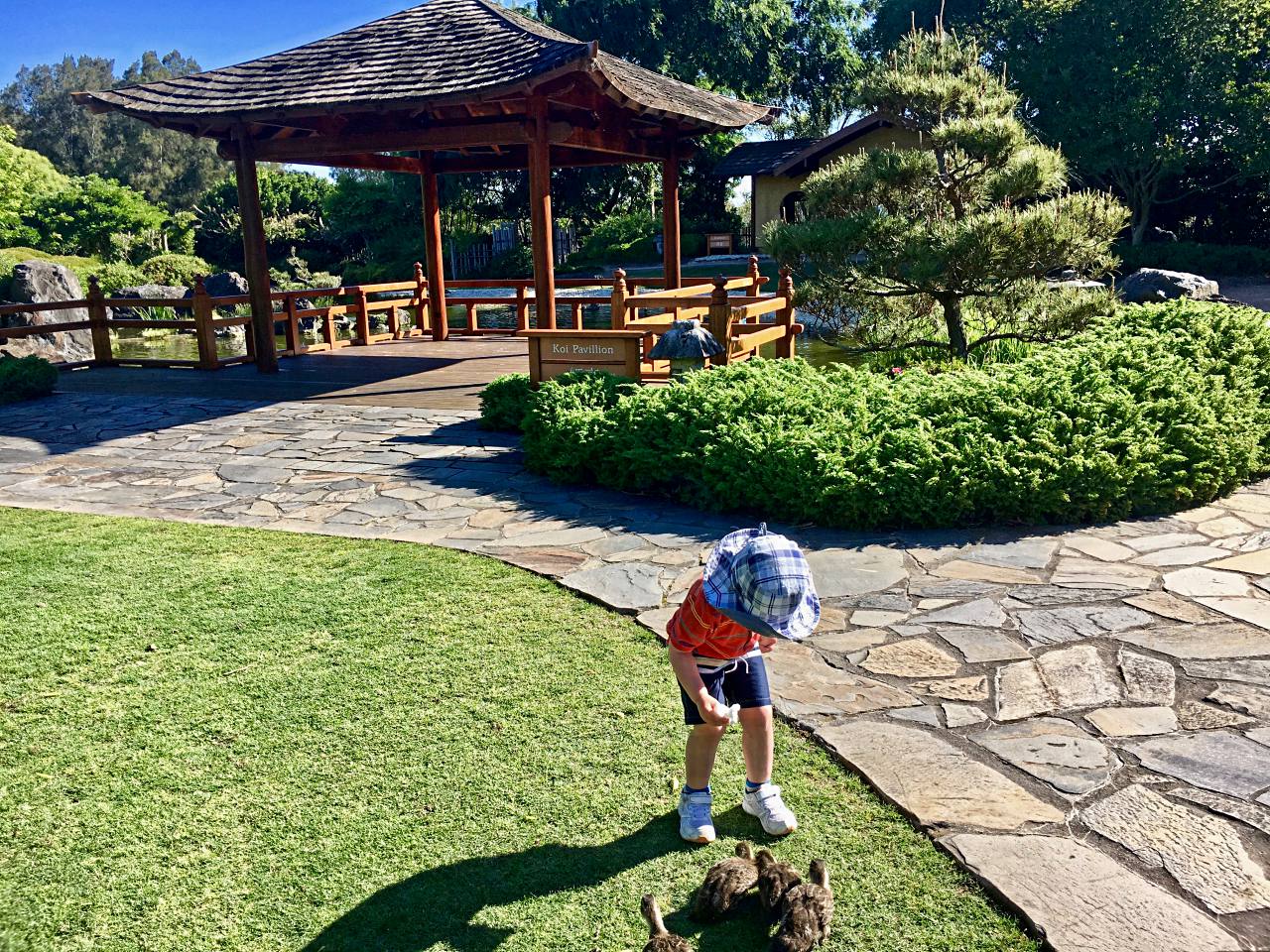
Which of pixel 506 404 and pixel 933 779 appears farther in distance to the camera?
pixel 506 404

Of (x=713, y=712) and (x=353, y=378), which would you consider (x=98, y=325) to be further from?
(x=713, y=712)

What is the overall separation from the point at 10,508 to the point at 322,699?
14.8ft

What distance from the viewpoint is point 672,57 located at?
4106 cm

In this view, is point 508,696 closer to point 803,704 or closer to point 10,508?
point 803,704

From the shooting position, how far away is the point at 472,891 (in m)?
3.11

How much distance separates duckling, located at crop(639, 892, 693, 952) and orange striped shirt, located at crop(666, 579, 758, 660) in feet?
2.36

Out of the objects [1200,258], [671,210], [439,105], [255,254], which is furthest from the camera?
[1200,258]

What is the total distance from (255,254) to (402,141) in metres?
2.67

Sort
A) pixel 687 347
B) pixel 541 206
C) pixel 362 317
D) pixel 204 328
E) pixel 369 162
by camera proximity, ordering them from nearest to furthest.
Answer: pixel 687 347 < pixel 541 206 < pixel 204 328 < pixel 369 162 < pixel 362 317

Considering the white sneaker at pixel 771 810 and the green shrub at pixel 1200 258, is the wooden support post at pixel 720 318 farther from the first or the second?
the green shrub at pixel 1200 258

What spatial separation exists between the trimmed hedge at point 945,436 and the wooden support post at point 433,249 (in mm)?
9148

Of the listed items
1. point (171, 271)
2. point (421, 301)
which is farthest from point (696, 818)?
point (171, 271)

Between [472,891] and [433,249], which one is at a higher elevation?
[433,249]

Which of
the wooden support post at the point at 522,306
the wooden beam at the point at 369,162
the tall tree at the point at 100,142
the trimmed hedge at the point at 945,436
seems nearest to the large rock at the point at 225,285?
the wooden beam at the point at 369,162
